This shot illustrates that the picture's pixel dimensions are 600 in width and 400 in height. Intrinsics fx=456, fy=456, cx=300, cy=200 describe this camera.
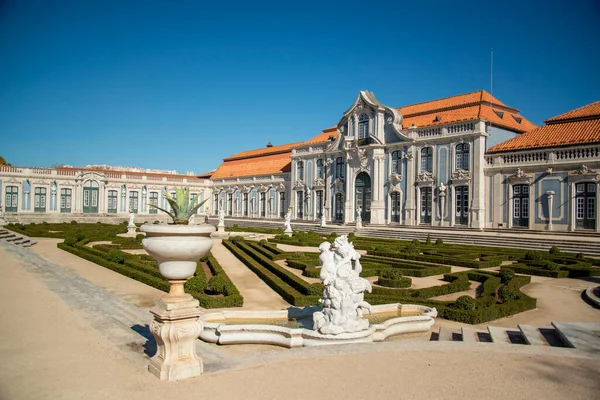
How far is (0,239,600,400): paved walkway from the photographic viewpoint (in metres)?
5.49

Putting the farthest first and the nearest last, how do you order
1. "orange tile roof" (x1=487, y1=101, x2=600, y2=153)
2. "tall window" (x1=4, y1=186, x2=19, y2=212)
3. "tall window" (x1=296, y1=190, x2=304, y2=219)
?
"tall window" (x1=4, y1=186, x2=19, y2=212), "tall window" (x1=296, y1=190, x2=304, y2=219), "orange tile roof" (x1=487, y1=101, x2=600, y2=153)

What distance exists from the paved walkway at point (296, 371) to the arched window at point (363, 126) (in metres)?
34.9

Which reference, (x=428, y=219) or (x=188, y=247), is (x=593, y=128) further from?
(x=188, y=247)

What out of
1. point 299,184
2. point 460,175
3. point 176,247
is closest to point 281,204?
point 299,184

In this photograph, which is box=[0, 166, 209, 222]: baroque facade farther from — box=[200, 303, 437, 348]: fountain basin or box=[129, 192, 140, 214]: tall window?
box=[200, 303, 437, 348]: fountain basin

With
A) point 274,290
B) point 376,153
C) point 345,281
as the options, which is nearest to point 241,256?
point 274,290

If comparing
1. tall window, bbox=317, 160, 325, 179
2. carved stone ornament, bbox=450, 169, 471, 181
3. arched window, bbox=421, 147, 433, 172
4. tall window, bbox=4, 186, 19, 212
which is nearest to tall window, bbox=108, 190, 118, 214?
tall window, bbox=4, 186, 19, 212

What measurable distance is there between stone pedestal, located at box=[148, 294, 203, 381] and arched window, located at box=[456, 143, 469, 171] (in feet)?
102

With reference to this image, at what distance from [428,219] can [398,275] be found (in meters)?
22.9

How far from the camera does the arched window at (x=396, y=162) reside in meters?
38.7

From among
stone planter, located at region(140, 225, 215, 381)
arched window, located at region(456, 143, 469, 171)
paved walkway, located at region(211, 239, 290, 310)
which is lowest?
paved walkway, located at region(211, 239, 290, 310)

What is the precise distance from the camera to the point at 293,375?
6.06 metres

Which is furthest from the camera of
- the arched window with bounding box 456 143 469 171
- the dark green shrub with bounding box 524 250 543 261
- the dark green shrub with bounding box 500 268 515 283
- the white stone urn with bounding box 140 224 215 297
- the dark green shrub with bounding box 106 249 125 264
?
the arched window with bounding box 456 143 469 171

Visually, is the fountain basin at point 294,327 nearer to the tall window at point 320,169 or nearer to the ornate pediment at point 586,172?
the ornate pediment at point 586,172
